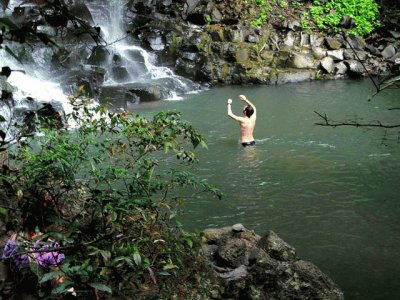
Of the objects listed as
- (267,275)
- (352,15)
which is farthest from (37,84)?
(352,15)

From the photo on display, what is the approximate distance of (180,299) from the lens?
4141 millimetres

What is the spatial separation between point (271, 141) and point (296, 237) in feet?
17.0

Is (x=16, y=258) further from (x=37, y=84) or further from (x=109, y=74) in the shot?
(x=109, y=74)

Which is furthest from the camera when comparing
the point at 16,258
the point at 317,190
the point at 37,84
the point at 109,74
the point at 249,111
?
the point at 109,74

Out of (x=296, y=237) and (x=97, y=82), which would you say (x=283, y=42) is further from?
(x=296, y=237)

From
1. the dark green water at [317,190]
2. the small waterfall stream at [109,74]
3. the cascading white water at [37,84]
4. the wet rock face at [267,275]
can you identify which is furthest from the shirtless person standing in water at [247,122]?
the cascading white water at [37,84]

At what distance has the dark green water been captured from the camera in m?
6.42

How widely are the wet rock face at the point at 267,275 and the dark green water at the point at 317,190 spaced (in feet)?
2.99

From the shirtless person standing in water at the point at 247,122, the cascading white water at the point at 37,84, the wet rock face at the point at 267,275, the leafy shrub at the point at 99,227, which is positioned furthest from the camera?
the cascading white water at the point at 37,84

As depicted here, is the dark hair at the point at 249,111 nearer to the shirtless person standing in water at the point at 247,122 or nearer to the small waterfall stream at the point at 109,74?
the shirtless person standing in water at the point at 247,122

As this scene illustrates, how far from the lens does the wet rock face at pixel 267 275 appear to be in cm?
471

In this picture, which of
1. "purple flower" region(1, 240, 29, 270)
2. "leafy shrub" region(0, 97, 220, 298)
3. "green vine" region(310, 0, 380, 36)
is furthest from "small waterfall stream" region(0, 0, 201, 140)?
"purple flower" region(1, 240, 29, 270)

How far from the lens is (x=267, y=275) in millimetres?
4816

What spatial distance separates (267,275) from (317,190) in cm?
432
